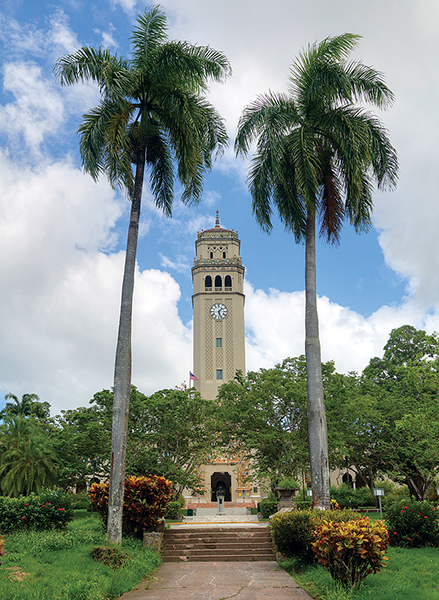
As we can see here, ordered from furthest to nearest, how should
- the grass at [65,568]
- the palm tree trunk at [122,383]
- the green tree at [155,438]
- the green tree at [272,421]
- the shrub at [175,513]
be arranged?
the green tree at [155,438]
the shrub at [175,513]
the green tree at [272,421]
the palm tree trunk at [122,383]
the grass at [65,568]

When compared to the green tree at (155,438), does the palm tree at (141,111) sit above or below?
above

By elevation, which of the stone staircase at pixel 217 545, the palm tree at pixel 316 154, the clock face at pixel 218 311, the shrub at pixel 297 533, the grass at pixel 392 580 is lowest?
the stone staircase at pixel 217 545

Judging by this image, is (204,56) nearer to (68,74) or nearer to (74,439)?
(68,74)

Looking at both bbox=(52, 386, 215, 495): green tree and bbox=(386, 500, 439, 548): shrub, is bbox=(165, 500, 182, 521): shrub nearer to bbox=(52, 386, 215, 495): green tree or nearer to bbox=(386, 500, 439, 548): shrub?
bbox=(52, 386, 215, 495): green tree

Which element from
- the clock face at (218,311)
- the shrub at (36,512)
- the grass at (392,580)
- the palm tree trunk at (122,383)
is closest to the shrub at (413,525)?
the grass at (392,580)

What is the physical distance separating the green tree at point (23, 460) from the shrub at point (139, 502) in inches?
395

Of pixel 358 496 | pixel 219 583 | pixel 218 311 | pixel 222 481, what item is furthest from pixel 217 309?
pixel 219 583

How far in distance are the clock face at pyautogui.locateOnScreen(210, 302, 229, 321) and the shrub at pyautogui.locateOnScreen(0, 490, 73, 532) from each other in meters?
42.3

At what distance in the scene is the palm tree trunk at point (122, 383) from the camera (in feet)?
43.0

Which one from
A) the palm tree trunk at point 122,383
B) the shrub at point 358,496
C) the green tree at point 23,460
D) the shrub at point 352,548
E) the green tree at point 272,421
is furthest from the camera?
the shrub at point 358,496

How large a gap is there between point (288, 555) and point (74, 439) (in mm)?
20549

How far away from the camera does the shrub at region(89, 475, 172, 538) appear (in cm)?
1491

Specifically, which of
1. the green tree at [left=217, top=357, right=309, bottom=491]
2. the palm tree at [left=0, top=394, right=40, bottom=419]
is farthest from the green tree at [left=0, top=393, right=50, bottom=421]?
the green tree at [left=217, top=357, right=309, bottom=491]

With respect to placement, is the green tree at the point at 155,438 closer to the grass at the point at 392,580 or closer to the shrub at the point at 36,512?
the shrub at the point at 36,512
